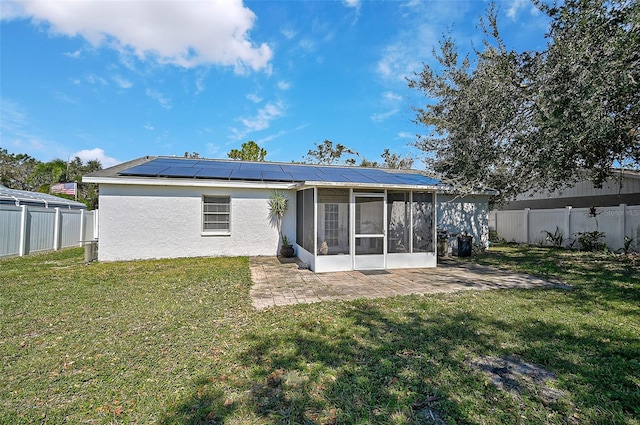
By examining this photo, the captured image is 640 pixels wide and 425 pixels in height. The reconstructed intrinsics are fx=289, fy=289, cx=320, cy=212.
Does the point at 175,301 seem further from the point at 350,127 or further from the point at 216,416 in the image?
the point at 350,127

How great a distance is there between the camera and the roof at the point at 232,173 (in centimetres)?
1002

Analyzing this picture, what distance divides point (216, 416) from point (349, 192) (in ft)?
21.8

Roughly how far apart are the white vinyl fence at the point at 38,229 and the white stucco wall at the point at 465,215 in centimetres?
1701

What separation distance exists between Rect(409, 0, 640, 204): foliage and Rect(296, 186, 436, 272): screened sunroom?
1.91m

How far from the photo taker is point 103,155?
35.7 metres

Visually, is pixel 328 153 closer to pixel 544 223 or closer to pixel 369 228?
pixel 544 223

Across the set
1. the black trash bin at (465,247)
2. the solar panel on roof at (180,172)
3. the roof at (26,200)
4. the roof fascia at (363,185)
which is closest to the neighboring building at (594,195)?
the black trash bin at (465,247)

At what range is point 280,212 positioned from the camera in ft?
36.8

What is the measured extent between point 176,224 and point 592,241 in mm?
17149

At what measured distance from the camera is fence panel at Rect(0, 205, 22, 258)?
10.4m

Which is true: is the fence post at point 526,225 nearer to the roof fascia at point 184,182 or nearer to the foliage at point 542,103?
the foliage at point 542,103

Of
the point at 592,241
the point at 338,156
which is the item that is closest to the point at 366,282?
the point at 592,241

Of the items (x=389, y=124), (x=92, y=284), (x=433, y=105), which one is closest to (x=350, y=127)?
(x=389, y=124)

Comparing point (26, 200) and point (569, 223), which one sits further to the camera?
point (569, 223)
